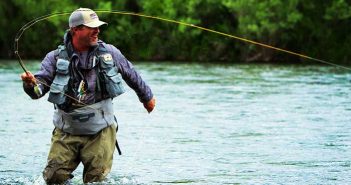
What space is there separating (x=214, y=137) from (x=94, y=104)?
5043 millimetres

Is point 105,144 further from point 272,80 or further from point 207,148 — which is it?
point 272,80

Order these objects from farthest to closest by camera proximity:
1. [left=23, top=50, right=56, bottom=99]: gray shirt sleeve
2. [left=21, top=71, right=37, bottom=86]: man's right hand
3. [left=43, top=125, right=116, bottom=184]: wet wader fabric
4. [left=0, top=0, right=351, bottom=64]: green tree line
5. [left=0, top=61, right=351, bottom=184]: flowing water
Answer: [left=0, top=0, right=351, bottom=64]: green tree line
[left=0, top=61, right=351, bottom=184]: flowing water
[left=43, top=125, right=116, bottom=184]: wet wader fabric
[left=23, top=50, right=56, bottom=99]: gray shirt sleeve
[left=21, top=71, right=37, bottom=86]: man's right hand

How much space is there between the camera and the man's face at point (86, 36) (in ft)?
22.7

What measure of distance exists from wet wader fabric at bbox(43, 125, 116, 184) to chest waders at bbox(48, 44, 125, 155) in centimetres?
7

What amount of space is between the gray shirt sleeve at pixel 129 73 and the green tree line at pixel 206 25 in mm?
39387

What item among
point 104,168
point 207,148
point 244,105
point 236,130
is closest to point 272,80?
point 244,105

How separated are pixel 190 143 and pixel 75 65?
4539mm

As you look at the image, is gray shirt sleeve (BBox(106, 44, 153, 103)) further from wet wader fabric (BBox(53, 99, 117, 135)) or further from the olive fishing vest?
wet wader fabric (BBox(53, 99, 117, 135))

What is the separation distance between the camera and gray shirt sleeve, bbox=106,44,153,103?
7.12 meters

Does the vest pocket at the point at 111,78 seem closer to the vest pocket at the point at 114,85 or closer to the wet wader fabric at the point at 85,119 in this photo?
the vest pocket at the point at 114,85

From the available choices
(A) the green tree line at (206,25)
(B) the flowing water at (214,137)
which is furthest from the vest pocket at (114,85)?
(A) the green tree line at (206,25)

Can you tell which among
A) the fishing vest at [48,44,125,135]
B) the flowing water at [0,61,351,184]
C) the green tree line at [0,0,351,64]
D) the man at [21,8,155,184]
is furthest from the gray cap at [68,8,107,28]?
the green tree line at [0,0,351,64]

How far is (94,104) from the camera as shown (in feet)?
23.2

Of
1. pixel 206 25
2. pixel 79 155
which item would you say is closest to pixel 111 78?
pixel 79 155
